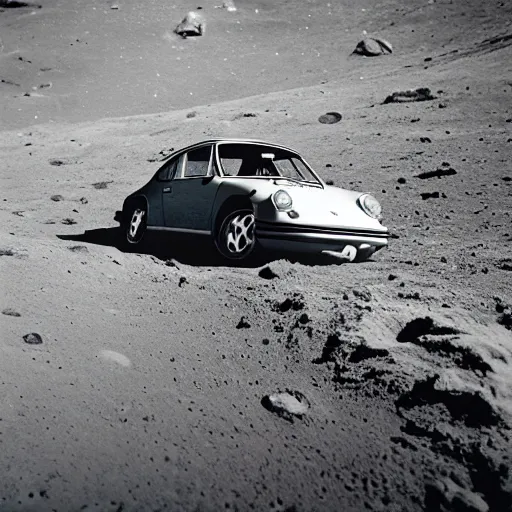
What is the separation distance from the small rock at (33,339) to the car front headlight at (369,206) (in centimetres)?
340

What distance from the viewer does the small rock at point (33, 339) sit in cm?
365

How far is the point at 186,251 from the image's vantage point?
6730mm

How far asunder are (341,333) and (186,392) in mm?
1141

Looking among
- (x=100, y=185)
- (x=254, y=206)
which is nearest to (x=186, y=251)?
(x=254, y=206)

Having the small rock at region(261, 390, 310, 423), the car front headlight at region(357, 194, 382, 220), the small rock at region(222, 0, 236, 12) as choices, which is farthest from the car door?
the small rock at region(222, 0, 236, 12)

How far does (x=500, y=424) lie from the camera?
2.89 metres

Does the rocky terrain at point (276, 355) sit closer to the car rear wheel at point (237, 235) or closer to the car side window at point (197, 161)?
the car rear wheel at point (237, 235)

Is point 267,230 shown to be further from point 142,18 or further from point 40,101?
point 142,18

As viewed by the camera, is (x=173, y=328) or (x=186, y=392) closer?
(x=186, y=392)

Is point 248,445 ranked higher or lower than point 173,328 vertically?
higher

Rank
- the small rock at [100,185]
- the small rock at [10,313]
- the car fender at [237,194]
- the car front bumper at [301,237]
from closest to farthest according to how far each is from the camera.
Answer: the small rock at [10,313]
the car front bumper at [301,237]
the car fender at [237,194]
the small rock at [100,185]

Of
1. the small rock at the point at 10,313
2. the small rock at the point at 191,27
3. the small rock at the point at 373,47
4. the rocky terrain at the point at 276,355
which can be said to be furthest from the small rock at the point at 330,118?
the small rock at the point at 191,27

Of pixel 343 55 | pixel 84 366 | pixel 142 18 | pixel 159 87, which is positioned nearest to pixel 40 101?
pixel 159 87

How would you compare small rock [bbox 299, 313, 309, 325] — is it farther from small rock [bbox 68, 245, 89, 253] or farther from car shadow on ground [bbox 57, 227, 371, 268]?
small rock [bbox 68, 245, 89, 253]
